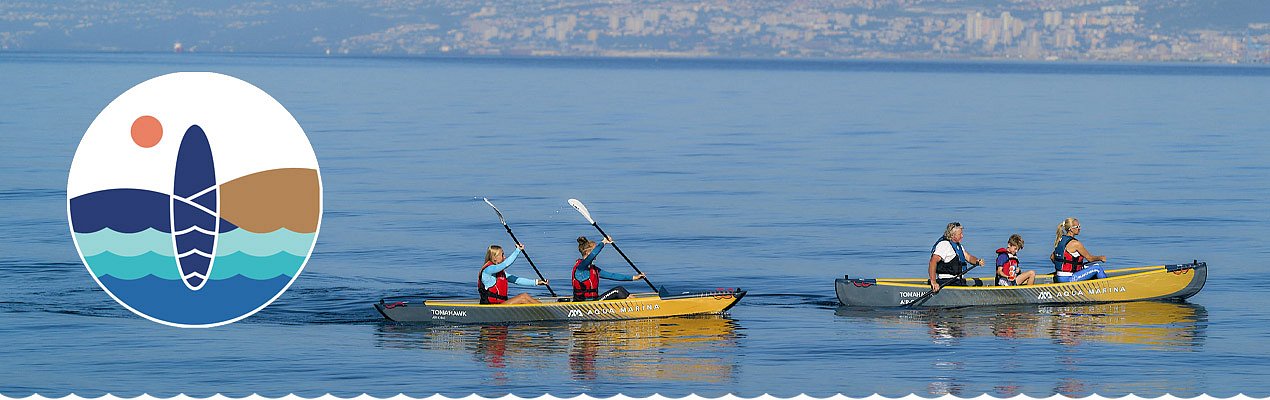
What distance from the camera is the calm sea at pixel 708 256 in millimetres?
24234

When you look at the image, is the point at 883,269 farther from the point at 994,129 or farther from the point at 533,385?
the point at 994,129

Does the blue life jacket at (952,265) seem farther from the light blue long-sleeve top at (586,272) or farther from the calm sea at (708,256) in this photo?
the light blue long-sleeve top at (586,272)

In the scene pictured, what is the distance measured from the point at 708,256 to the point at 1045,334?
452 inches

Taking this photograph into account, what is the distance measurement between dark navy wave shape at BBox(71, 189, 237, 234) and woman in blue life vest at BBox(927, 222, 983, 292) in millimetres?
13394

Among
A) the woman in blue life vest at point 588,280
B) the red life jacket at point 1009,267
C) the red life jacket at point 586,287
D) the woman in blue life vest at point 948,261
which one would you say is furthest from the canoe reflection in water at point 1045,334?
the red life jacket at point 586,287

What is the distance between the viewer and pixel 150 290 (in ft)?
77.0

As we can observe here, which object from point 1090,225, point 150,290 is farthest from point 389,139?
point 150,290

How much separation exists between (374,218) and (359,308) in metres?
14.4

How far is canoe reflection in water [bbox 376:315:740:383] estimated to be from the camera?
79.7 ft

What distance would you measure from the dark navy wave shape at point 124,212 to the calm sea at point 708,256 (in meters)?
2.67

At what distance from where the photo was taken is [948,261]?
97.8 ft

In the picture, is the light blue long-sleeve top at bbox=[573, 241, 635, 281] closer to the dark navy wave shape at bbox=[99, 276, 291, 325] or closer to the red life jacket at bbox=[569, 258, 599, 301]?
the red life jacket at bbox=[569, 258, 599, 301]

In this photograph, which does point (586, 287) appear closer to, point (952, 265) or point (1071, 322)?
point (952, 265)

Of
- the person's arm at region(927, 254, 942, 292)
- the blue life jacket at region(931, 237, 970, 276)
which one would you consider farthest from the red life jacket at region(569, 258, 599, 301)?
the blue life jacket at region(931, 237, 970, 276)
